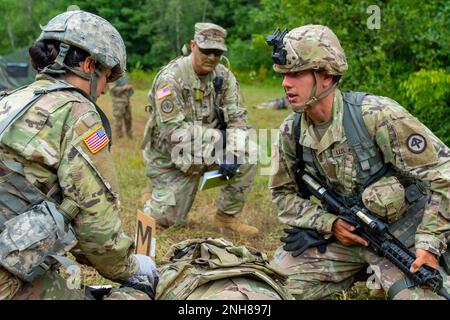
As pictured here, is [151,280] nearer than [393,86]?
Yes

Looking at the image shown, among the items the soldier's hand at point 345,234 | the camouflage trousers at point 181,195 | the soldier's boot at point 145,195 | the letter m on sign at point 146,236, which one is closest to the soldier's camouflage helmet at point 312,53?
the soldier's hand at point 345,234

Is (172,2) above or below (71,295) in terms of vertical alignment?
below

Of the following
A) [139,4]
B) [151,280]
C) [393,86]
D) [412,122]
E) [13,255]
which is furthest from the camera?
[139,4]

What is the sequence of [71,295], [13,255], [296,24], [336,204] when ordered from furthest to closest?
[296,24]
[336,204]
[71,295]
[13,255]

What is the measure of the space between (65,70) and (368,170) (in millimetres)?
1898

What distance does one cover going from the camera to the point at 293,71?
154 inches

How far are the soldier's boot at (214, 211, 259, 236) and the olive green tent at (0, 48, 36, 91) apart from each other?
8.54 meters

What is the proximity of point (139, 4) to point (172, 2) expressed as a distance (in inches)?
133

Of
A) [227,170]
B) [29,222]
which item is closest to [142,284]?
[29,222]

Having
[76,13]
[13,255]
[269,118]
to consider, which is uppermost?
[76,13]

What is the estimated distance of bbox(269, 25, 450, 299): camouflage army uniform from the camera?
3.81m

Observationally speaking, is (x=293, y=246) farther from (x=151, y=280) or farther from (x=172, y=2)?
(x=172, y=2)

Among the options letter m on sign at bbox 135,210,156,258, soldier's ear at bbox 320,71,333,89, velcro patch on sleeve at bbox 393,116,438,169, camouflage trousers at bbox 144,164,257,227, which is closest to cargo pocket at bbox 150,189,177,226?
camouflage trousers at bbox 144,164,257,227
